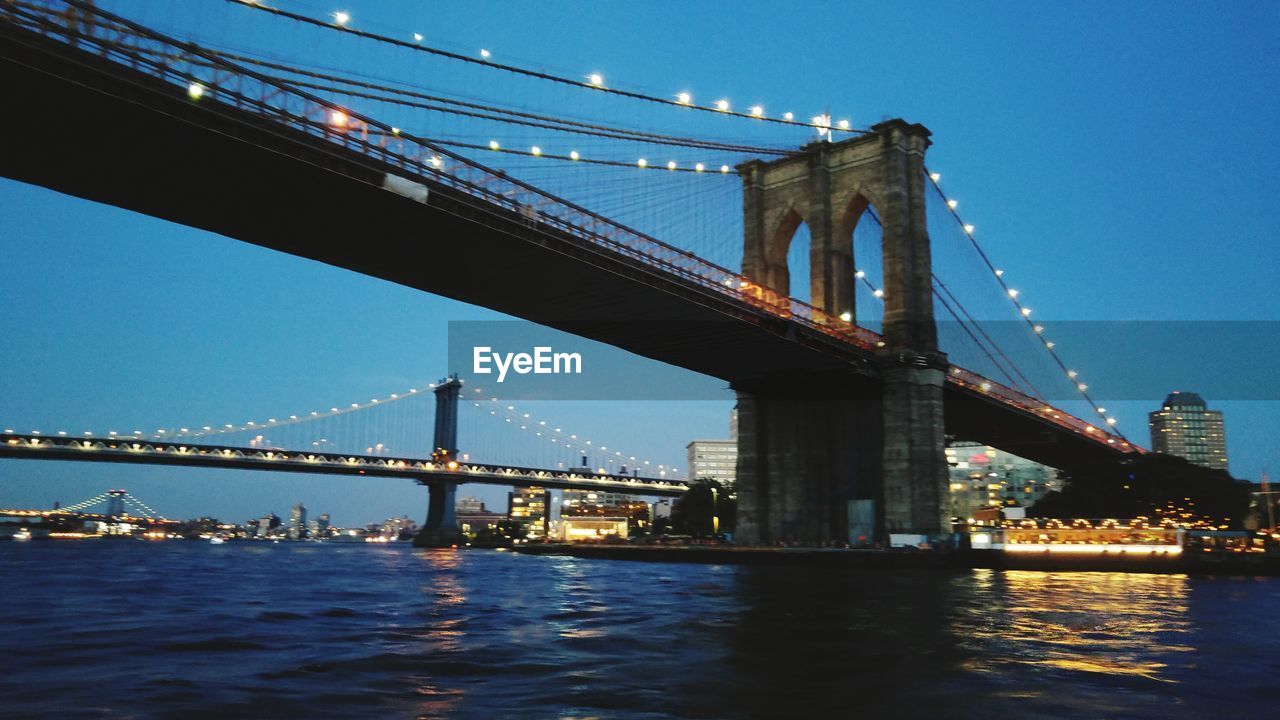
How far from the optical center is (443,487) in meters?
120

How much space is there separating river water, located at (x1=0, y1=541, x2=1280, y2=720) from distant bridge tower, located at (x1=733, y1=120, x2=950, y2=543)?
2075cm

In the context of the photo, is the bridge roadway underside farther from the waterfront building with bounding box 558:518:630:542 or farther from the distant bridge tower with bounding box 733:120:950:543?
the waterfront building with bounding box 558:518:630:542

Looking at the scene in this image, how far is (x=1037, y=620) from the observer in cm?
1980

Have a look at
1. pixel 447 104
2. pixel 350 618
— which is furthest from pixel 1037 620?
pixel 447 104

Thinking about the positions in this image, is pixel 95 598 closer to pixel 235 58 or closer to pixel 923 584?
pixel 235 58

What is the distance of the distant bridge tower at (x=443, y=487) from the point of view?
120 meters

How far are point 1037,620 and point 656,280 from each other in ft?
67.4

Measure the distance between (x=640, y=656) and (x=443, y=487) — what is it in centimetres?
10934

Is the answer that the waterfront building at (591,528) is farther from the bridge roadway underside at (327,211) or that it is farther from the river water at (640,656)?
the river water at (640,656)

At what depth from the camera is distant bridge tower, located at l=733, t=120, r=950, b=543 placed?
156 feet

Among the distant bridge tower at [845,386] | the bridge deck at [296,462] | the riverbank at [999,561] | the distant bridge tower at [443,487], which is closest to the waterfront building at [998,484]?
the bridge deck at [296,462]

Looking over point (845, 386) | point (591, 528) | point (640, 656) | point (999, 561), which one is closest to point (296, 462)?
point (591, 528)

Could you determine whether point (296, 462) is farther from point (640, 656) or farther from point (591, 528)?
point (640, 656)


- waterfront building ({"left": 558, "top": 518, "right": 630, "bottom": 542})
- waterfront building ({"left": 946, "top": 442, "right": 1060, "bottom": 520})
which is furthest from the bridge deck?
waterfront building ({"left": 946, "top": 442, "right": 1060, "bottom": 520})
